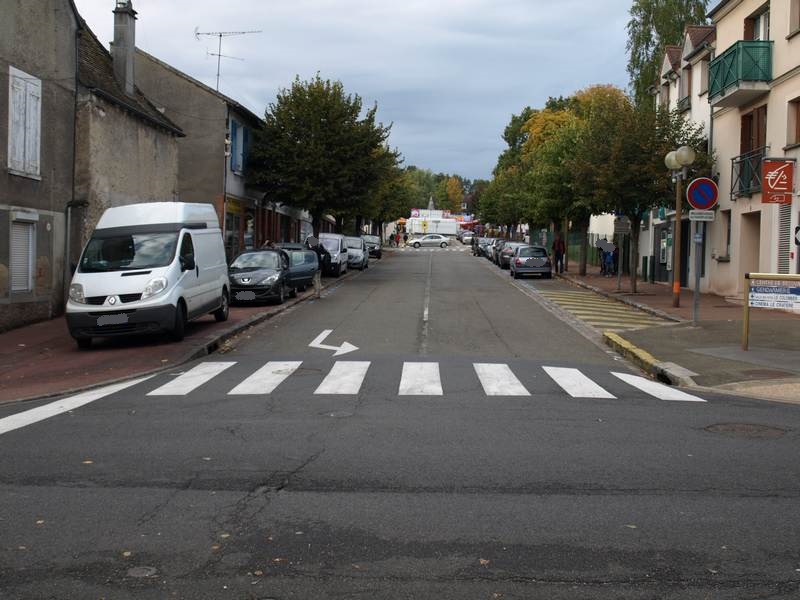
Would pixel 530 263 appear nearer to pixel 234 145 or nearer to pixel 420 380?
pixel 234 145

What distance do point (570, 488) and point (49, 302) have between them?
1647 cm

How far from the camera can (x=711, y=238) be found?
3002 centimetres

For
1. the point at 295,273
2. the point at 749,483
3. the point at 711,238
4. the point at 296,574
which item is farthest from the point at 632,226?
the point at 296,574

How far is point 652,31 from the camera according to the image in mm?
46750

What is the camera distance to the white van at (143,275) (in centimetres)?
1528

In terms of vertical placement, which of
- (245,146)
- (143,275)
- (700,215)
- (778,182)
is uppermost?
(245,146)

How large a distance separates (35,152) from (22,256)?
2328mm

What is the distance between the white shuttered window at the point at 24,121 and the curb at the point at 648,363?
12900mm

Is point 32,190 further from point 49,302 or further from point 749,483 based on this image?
point 749,483

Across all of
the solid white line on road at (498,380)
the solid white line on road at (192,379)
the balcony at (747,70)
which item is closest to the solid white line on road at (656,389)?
the solid white line on road at (498,380)

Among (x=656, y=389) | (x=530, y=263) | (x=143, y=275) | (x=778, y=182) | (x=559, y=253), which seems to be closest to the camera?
(x=656, y=389)

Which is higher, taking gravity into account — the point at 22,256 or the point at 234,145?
the point at 234,145

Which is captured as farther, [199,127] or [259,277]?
[199,127]

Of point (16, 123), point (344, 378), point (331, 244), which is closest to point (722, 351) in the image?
point (344, 378)
